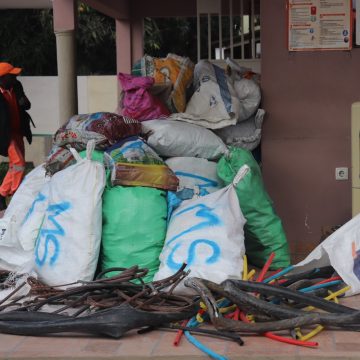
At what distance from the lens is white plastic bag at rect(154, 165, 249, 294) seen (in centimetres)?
427

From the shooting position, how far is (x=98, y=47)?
2233cm

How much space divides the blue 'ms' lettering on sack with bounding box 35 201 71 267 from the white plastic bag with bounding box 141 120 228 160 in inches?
42.5

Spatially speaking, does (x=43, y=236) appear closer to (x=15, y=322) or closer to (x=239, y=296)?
(x=15, y=322)

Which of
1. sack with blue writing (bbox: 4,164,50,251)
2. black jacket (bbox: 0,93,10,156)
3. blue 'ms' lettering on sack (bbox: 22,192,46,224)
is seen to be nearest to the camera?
sack with blue writing (bbox: 4,164,50,251)

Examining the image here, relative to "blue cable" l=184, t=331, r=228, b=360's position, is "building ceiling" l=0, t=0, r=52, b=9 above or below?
above

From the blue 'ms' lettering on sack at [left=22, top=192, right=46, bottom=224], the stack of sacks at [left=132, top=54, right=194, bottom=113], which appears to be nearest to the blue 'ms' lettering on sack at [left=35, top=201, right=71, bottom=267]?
the blue 'ms' lettering on sack at [left=22, top=192, right=46, bottom=224]

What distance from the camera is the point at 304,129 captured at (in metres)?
6.12

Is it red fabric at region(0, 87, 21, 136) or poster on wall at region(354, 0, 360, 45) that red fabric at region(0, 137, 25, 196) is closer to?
red fabric at region(0, 87, 21, 136)

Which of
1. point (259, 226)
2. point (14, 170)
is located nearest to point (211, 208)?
point (259, 226)

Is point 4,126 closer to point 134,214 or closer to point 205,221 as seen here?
point 134,214

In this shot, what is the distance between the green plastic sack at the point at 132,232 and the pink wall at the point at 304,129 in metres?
1.72

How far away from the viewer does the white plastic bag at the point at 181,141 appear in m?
5.49

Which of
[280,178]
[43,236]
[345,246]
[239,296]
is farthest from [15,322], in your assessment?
[280,178]

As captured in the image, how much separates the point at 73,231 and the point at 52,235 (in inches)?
5.8
